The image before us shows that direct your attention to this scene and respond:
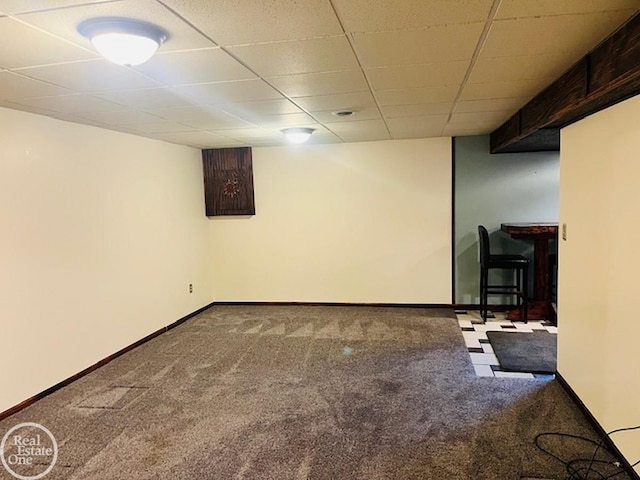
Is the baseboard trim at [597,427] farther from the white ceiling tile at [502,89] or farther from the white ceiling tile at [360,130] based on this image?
the white ceiling tile at [360,130]

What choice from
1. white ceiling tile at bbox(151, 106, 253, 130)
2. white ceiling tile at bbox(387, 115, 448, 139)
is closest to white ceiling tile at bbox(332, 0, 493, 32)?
white ceiling tile at bbox(151, 106, 253, 130)

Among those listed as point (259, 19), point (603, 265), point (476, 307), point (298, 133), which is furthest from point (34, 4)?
point (476, 307)

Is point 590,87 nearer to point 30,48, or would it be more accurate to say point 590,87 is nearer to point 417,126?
point 417,126

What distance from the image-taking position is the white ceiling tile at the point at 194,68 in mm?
2021

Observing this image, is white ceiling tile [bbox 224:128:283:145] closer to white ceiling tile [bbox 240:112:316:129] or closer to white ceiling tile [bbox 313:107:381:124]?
white ceiling tile [bbox 240:112:316:129]

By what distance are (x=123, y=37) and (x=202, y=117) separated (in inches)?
74.4

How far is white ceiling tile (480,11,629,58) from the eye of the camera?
1704 mm

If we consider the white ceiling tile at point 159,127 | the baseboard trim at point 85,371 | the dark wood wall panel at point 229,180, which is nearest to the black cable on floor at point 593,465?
the baseboard trim at point 85,371

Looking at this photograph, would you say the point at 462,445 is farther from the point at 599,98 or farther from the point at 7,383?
the point at 7,383

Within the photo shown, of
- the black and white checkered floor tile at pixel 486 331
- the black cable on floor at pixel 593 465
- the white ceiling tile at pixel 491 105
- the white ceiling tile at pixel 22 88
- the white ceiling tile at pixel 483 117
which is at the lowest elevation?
the black cable on floor at pixel 593 465

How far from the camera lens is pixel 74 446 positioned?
2625mm

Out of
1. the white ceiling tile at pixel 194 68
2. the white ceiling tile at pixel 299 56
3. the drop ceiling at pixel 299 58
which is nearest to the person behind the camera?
the drop ceiling at pixel 299 58

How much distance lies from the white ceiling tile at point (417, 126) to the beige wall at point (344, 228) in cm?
38

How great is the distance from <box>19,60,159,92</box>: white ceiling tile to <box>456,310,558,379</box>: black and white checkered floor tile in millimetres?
3264
